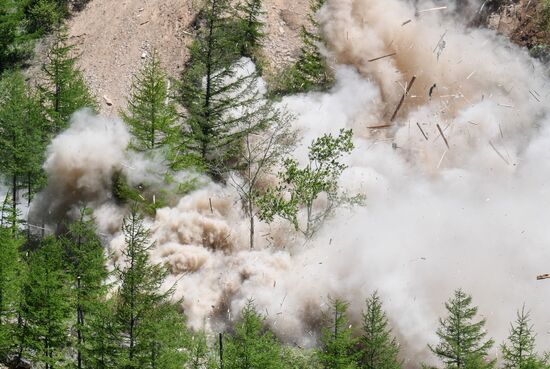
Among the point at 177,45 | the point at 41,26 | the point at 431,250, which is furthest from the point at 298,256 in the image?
the point at 41,26

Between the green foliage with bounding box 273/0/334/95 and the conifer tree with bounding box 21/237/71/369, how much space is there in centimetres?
1894

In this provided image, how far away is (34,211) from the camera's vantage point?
44500 millimetres

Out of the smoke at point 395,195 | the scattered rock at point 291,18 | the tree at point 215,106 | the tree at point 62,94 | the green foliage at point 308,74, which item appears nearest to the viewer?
the smoke at point 395,195

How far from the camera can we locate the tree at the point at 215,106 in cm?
4294

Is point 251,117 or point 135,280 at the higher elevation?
point 251,117

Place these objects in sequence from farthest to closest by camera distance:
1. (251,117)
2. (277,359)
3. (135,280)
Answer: (251,117) < (277,359) < (135,280)

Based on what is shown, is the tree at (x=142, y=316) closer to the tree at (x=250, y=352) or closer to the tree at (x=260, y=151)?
the tree at (x=250, y=352)

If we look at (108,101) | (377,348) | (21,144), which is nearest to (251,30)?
(108,101)

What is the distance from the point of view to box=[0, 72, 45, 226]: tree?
134ft

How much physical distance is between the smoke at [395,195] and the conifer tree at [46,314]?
5.26m

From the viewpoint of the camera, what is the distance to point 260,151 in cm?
4216

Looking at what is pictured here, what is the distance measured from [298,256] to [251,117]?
8.03 meters

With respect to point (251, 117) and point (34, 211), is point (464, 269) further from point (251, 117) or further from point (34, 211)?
point (34, 211)

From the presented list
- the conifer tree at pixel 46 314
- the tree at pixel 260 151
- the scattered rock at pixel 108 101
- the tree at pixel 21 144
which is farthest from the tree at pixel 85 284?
the scattered rock at pixel 108 101
